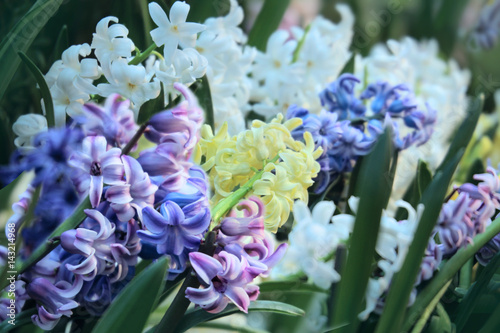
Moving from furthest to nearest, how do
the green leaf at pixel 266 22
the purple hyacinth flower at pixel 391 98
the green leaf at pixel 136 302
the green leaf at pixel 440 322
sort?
the green leaf at pixel 266 22 < the purple hyacinth flower at pixel 391 98 < the green leaf at pixel 440 322 < the green leaf at pixel 136 302

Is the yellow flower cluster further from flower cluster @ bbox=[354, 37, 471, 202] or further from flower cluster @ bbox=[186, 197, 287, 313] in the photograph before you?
flower cluster @ bbox=[354, 37, 471, 202]

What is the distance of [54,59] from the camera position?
1.44 ft

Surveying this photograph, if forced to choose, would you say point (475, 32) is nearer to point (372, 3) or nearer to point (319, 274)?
point (372, 3)

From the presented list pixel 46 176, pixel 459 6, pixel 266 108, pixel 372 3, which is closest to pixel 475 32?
pixel 459 6

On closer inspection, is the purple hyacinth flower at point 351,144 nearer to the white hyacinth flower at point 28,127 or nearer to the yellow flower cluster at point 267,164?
the yellow flower cluster at point 267,164

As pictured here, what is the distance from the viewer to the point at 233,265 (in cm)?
33

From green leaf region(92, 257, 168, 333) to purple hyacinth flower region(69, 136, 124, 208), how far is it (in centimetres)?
5

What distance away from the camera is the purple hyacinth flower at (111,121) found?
363 mm

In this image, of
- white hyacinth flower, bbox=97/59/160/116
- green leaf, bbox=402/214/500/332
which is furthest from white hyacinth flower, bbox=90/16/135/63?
green leaf, bbox=402/214/500/332

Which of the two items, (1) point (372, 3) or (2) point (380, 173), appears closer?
(2) point (380, 173)

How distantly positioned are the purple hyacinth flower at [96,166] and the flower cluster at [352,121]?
16cm

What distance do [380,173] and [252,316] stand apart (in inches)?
5.4

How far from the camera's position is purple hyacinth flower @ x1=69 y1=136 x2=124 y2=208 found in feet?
1.07

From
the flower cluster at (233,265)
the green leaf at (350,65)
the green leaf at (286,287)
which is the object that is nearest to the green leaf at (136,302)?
the flower cluster at (233,265)
